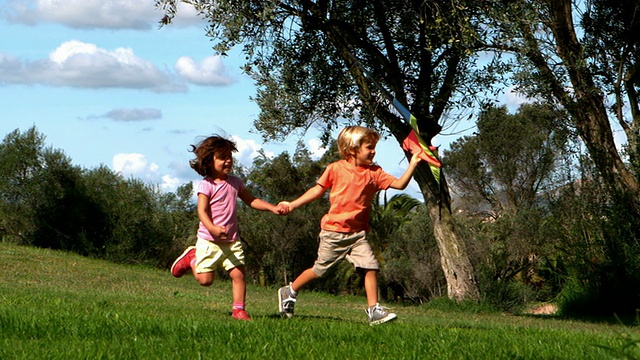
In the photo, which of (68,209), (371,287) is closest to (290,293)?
(371,287)

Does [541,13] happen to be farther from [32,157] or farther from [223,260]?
[32,157]

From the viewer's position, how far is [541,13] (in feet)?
54.9

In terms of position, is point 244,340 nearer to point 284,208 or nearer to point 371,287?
point 371,287

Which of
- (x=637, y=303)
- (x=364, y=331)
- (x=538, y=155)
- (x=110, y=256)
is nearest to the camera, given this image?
(x=364, y=331)

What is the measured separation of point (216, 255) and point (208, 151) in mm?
1131

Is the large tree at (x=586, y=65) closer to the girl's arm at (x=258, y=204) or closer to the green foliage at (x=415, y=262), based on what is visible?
the girl's arm at (x=258, y=204)

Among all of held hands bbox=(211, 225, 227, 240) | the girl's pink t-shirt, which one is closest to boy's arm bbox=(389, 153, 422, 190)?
the girl's pink t-shirt

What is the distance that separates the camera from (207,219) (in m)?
9.28

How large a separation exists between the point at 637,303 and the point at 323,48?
8.49 meters

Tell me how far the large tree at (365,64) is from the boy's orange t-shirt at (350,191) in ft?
23.6

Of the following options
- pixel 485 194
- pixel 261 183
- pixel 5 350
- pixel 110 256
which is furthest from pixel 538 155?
pixel 5 350

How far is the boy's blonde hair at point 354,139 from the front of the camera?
9.62 meters

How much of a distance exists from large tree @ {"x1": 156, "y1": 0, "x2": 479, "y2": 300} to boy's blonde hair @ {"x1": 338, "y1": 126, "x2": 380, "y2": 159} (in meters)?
7.06

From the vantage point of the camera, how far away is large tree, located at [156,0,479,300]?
17.2 metres
